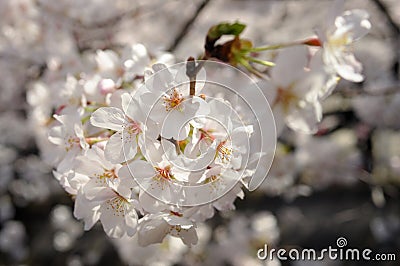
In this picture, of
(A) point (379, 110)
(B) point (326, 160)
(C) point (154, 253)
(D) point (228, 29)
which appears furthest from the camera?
(B) point (326, 160)

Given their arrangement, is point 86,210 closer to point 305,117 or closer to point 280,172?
point 305,117

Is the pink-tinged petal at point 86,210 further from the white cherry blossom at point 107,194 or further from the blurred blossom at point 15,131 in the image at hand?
the blurred blossom at point 15,131

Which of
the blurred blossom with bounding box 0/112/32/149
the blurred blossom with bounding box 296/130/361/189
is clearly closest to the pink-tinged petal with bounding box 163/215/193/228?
the blurred blossom with bounding box 296/130/361/189

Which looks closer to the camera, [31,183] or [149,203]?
[149,203]

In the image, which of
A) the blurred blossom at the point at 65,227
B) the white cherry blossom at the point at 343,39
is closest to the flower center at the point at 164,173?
the white cherry blossom at the point at 343,39

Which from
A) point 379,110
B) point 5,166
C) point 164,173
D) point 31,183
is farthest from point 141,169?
point 31,183

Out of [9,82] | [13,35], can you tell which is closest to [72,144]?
[13,35]

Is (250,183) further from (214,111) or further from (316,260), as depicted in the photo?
(316,260)
